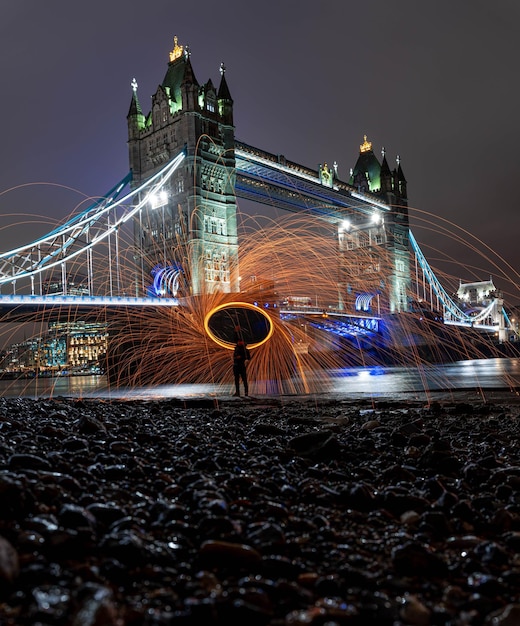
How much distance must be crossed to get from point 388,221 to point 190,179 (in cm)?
3407

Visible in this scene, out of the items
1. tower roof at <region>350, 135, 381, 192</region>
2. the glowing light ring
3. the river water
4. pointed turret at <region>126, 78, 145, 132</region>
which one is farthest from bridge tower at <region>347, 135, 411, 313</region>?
the glowing light ring

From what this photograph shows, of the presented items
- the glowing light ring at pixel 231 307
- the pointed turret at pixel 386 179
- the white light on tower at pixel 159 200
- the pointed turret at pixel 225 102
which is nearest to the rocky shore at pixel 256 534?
the glowing light ring at pixel 231 307

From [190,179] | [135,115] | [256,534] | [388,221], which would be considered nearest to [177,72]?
[135,115]

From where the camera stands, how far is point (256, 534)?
7.11 ft

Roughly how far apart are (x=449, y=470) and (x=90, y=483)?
2.08m

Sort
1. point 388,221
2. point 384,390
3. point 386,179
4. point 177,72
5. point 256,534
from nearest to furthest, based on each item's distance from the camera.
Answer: point 256,534 < point 384,390 < point 177,72 < point 388,221 < point 386,179

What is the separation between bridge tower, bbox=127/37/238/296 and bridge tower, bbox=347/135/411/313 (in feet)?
79.0

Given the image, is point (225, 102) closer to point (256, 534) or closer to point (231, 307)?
point (231, 307)

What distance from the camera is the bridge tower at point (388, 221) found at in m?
67.7

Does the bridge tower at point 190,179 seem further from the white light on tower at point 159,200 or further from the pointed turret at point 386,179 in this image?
the pointed turret at point 386,179

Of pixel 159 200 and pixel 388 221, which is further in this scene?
pixel 388 221

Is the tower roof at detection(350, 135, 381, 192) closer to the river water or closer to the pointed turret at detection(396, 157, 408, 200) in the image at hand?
the pointed turret at detection(396, 157, 408, 200)

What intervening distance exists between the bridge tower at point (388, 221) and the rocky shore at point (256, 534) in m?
59.5

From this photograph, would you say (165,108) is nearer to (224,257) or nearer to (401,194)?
(224,257)
